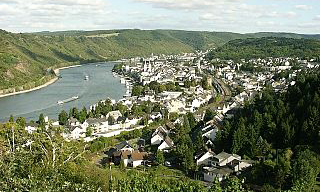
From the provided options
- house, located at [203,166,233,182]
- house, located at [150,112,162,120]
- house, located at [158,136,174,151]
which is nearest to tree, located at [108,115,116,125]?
house, located at [150,112,162,120]

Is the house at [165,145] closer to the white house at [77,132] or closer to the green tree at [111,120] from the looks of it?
the white house at [77,132]

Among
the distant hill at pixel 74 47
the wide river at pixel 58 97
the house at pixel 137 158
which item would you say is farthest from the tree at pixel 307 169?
the distant hill at pixel 74 47

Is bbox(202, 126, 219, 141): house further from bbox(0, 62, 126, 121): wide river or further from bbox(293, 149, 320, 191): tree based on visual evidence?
bbox(0, 62, 126, 121): wide river

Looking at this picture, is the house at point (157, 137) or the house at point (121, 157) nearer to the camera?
the house at point (121, 157)

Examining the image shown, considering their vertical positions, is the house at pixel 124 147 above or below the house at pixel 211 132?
below

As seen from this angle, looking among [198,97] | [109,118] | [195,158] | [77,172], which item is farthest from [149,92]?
[77,172]
